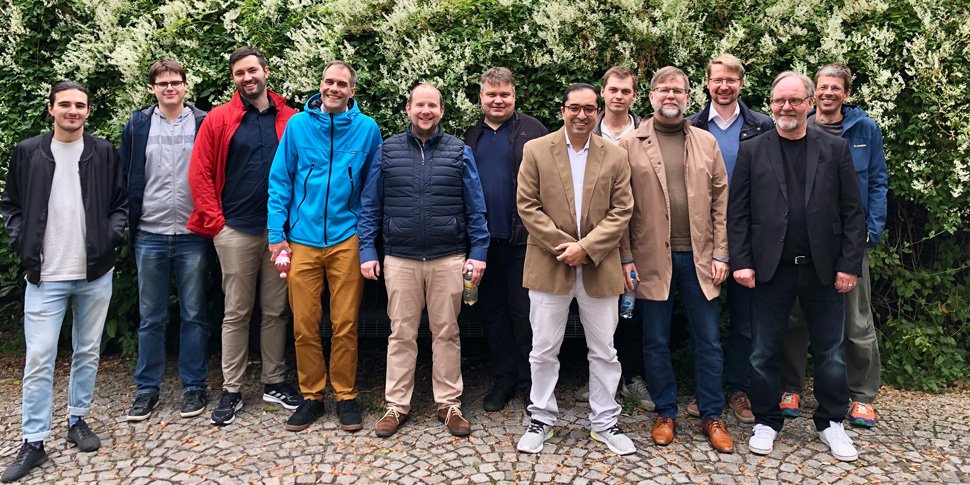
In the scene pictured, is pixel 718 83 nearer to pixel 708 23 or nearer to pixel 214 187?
pixel 708 23

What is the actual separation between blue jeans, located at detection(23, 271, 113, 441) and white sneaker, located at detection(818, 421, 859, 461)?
4558 millimetres

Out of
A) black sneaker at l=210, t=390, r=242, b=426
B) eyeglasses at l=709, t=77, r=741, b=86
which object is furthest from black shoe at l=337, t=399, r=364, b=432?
eyeglasses at l=709, t=77, r=741, b=86

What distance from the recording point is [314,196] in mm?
4746

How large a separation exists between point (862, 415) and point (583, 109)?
9.00ft

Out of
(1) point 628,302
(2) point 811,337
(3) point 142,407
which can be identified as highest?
(1) point 628,302

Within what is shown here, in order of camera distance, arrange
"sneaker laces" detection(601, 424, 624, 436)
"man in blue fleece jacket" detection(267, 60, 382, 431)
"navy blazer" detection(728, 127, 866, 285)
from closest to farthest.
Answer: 1. "navy blazer" detection(728, 127, 866, 285)
2. "sneaker laces" detection(601, 424, 624, 436)
3. "man in blue fleece jacket" detection(267, 60, 382, 431)

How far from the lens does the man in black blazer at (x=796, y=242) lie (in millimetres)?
4270

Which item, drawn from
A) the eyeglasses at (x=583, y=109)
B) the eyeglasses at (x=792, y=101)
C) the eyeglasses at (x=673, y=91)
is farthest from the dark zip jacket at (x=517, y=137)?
the eyeglasses at (x=792, y=101)

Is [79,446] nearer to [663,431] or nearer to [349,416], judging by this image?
[349,416]

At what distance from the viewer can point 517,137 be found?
16.3 ft

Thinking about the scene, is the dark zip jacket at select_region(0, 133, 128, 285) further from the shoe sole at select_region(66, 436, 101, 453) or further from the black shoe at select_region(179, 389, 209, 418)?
the black shoe at select_region(179, 389, 209, 418)

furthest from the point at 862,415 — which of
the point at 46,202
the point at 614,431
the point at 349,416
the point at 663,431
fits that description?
the point at 46,202

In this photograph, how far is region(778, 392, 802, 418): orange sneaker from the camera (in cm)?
492

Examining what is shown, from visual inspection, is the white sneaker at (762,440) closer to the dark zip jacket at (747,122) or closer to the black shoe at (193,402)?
the dark zip jacket at (747,122)
